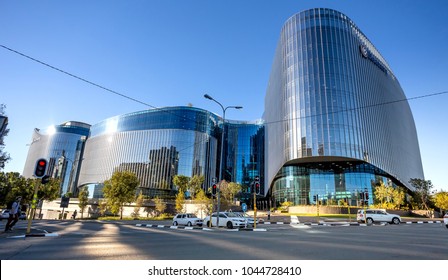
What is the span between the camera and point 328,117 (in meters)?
52.5

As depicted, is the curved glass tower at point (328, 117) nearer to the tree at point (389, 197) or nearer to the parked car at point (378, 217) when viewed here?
the tree at point (389, 197)

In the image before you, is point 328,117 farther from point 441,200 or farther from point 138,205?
point 138,205

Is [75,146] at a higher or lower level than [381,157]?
higher

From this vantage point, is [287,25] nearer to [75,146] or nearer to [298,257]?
[298,257]

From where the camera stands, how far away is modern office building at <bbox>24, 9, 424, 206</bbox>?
53.4 meters

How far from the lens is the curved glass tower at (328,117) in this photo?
2082 inches

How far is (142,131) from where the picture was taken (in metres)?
85.2

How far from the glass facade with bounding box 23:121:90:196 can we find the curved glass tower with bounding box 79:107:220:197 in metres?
21.5

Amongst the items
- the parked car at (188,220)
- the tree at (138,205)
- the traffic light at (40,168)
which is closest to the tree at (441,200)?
the parked car at (188,220)

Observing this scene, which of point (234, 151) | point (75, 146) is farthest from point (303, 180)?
point (75, 146)

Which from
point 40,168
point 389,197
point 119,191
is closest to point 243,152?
point 389,197

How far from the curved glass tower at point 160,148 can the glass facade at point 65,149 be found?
21.5 metres

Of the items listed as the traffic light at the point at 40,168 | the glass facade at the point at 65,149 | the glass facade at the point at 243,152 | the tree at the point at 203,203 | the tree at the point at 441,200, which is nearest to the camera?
the traffic light at the point at 40,168
